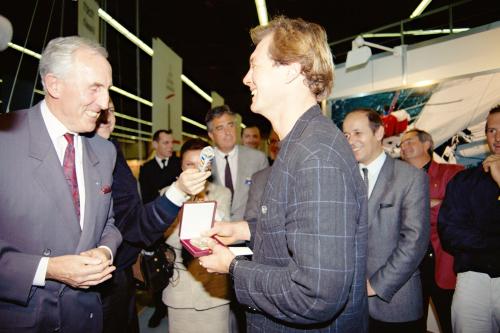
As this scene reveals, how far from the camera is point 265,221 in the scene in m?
1.24

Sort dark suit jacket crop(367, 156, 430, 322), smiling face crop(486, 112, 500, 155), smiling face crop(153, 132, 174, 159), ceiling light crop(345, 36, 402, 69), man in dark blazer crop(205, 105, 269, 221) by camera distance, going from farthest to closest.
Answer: smiling face crop(153, 132, 174, 159) < ceiling light crop(345, 36, 402, 69) < man in dark blazer crop(205, 105, 269, 221) < smiling face crop(486, 112, 500, 155) < dark suit jacket crop(367, 156, 430, 322)

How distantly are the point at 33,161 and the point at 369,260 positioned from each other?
83.4 inches

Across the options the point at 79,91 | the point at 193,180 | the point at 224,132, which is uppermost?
the point at 224,132

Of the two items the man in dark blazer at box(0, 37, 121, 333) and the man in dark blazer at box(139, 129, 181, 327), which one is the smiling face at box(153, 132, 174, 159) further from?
the man in dark blazer at box(0, 37, 121, 333)

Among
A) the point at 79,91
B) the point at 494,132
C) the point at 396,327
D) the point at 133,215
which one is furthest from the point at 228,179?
the point at 494,132

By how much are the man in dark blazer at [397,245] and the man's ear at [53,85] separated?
2.06 metres

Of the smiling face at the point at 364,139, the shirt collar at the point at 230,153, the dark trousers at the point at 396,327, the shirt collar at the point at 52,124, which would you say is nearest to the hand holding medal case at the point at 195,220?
the shirt collar at the point at 52,124

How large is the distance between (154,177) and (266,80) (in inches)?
177

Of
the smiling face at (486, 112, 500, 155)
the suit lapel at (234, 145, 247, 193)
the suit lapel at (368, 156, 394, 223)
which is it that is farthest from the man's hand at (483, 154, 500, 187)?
the suit lapel at (234, 145, 247, 193)

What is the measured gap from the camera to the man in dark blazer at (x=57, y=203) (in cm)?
131

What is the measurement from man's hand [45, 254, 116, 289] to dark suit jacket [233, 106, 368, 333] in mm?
632

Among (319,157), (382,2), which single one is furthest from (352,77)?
(319,157)

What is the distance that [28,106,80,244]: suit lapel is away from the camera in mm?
1405

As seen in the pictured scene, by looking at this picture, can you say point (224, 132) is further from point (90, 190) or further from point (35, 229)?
point (35, 229)
